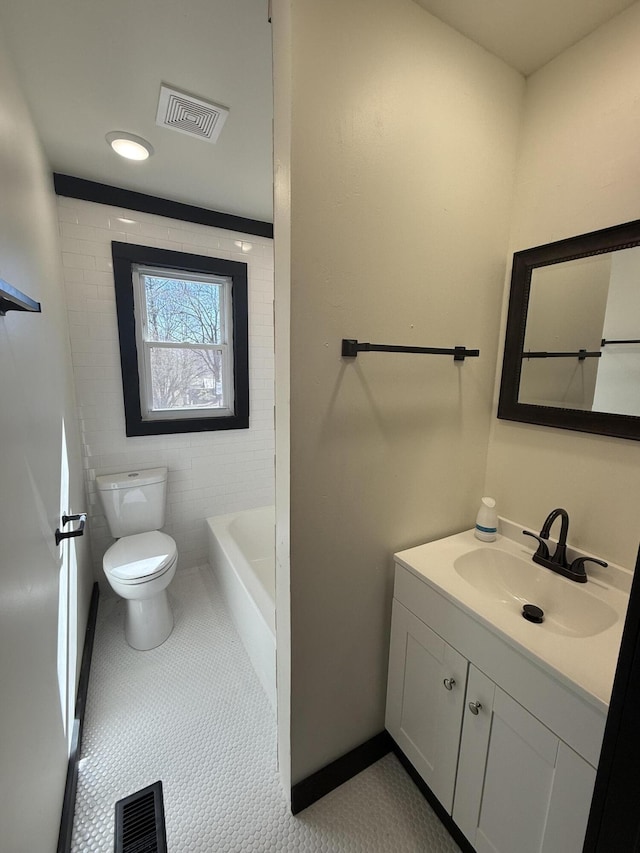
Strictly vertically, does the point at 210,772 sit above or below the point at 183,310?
below

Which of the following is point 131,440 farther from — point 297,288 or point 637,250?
point 637,250

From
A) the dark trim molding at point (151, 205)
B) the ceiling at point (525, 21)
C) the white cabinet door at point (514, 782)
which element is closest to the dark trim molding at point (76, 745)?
the white cabinet door at point (514, 782)

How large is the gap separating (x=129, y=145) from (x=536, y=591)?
2.53 meters

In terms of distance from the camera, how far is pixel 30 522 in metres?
0.98

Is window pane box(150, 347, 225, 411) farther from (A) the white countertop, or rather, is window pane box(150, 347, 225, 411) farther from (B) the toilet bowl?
(A) the white countertop

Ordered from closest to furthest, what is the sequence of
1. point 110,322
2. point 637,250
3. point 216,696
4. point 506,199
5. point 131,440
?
1. point 637,250
2. point 506,199
3. point 216,696
4. point 110,322
5. point 131,440

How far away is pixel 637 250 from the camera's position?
1.02 metres

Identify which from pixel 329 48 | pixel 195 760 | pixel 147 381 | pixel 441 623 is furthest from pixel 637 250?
pixel 147 381

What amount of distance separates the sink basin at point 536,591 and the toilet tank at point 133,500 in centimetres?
185

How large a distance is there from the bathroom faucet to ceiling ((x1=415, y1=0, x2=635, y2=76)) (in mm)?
1473

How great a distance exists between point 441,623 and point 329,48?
1.65 metres

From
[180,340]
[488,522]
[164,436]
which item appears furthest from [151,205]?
[488,522]

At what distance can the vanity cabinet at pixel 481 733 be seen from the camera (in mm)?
812

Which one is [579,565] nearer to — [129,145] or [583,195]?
[583,195]
